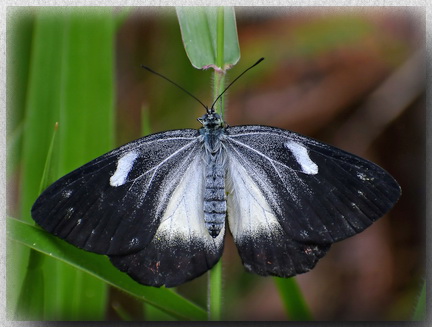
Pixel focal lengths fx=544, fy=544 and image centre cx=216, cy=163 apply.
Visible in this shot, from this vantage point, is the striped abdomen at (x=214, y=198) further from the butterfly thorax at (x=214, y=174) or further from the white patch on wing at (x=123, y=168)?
the white patch on wing at (x=123, y=168)

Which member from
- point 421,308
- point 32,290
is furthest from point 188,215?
point 421,308

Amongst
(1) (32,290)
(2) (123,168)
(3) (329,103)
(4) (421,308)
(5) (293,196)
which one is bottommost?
(4) (421,308)

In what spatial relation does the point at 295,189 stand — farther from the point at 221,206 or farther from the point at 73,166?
the point at 73,166

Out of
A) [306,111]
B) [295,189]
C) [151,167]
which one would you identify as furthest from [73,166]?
[306,111]

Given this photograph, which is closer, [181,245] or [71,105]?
[181,245]

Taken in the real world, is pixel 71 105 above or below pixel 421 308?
above

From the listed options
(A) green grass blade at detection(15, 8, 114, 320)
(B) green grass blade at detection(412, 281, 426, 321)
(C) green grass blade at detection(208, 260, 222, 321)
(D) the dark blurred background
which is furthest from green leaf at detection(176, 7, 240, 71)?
(B) green grass blade at detection(412, 281, 426, 321)

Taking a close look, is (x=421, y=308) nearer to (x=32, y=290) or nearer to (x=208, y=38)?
(x=208, y=38)
